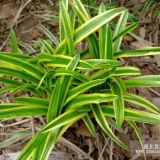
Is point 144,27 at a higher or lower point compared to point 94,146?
higher

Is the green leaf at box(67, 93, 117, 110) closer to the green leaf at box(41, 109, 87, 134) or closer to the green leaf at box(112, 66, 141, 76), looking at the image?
the green leaf at box(41, 109, 87, 134)

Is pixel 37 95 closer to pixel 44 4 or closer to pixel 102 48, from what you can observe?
pixel 102 48

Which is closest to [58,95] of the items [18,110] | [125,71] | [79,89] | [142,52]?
[79,89]

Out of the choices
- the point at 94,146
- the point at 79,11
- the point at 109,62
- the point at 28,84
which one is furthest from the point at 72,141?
the point at 79,11

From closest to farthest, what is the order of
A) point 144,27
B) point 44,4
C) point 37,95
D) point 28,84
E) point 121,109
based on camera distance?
1. point 121,109
2. point 28,84
3. point 37,95
4. point 144,27
5. point 44,4

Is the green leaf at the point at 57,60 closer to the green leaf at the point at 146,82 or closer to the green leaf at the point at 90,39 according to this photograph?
the green leaf at the point at 90,39

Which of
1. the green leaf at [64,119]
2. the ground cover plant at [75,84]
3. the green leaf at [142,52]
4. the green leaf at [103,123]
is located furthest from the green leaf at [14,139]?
the green leaf at [142,52]

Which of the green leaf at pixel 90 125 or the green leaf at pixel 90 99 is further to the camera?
the green leaf at pixel 90 125

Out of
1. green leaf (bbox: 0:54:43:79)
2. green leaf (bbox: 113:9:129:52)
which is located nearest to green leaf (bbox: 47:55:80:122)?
green leaf (bbox: 0:54:43:79)

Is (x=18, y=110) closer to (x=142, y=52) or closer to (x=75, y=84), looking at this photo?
(x=75, y=84)
